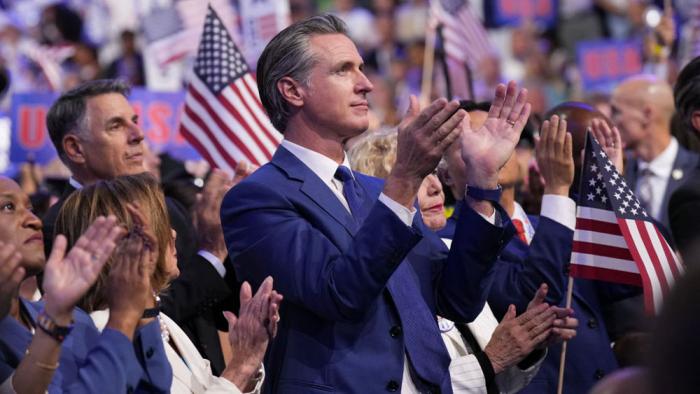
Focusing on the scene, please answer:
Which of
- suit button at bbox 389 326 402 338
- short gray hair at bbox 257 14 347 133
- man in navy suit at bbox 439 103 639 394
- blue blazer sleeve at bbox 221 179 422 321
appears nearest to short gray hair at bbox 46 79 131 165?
man in navy suit at bbox 439 103 639 394

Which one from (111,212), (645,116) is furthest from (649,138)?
(111,212)

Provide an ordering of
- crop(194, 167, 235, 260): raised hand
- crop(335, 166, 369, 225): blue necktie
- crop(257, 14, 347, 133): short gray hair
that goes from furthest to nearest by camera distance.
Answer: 1. crop(194, 167, 235, 260): raised hand
2. crop(257, 14, 347, 133): short gray hair
3. crop(335, 166, 369, 225): blue necktie

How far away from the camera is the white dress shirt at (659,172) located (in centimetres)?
753

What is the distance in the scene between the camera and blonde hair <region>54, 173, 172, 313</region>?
358 cm

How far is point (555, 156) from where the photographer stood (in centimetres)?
445

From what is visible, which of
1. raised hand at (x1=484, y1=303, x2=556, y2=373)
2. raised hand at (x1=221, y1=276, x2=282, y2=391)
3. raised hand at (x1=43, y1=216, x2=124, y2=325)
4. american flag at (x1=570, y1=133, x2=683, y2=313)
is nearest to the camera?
raised hand at (x1=43, y1=216, x2=124, y2=325)

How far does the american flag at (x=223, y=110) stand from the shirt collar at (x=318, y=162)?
269cm

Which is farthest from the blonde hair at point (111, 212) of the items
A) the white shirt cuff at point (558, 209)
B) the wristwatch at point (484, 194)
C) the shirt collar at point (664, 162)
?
the shirt collar at point (664, 162)

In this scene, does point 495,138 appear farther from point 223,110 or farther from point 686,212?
point 223,110

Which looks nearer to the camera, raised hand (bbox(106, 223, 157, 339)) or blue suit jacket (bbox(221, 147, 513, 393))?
raised hand (bbox(106, 223, 157, 339))

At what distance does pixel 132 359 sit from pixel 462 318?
3.95 ft

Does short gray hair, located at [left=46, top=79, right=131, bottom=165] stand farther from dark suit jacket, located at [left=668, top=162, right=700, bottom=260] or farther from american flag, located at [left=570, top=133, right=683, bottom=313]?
→ dark suit jacket, located at [left=668, top=162, right=700, bottom=260]

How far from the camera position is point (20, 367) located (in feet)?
10.3

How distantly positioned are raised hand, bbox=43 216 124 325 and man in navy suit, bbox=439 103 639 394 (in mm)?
1863
